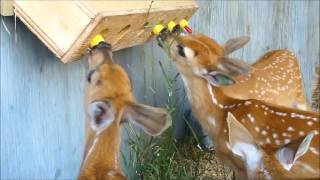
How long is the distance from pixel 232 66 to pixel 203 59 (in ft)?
0.71

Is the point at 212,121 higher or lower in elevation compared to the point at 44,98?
lower

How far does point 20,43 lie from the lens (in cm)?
397

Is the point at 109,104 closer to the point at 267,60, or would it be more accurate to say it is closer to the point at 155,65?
the point at 155,65

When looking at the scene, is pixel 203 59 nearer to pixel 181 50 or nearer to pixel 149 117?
pixel 181 50

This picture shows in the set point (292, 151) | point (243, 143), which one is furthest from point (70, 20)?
point (292, 151)

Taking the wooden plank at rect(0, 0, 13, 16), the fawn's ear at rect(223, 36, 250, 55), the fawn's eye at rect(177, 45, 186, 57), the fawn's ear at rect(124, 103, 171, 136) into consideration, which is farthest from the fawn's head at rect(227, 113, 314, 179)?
the wooden plank at rect(0, 0, 13, 16)

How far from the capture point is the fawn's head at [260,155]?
134 inches

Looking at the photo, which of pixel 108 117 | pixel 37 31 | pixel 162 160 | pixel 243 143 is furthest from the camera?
pixel 162 160

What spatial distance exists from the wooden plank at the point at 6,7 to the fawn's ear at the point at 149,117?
985 millimetres

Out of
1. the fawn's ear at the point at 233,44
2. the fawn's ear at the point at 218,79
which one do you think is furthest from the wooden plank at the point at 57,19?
the fawn's ear at the point at 233,44

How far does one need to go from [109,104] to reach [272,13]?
3675 mm

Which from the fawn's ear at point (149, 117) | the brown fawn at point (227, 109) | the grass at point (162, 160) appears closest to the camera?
the fawn's ear at point (149, 117)

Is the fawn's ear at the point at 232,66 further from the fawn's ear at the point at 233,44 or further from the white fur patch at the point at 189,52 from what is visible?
the fawn's ear at the point at 233,44

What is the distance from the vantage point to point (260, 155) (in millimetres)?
3596
